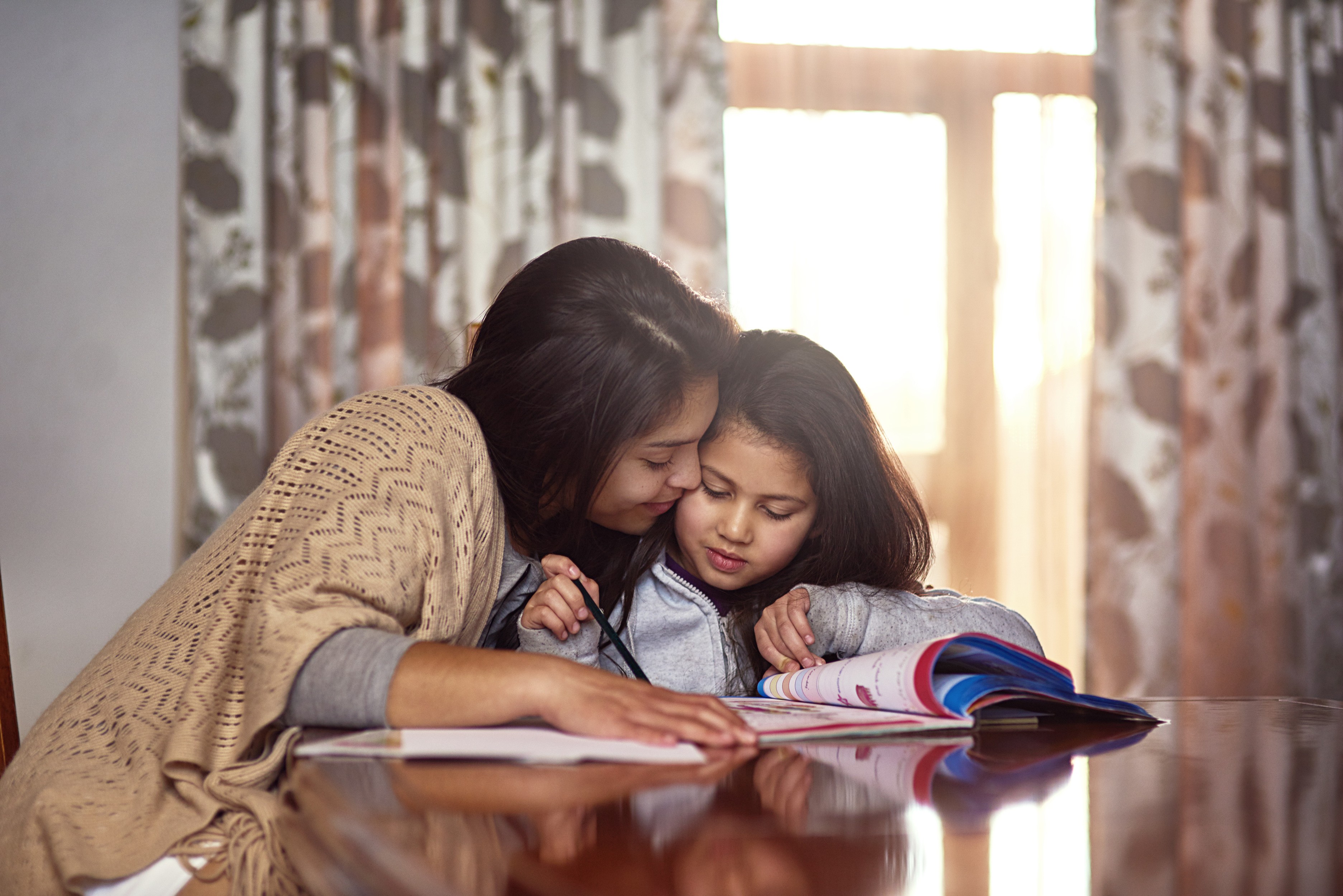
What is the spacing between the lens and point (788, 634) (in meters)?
1.14

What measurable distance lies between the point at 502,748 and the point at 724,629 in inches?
28.4

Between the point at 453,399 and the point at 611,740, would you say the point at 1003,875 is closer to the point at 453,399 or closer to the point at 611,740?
the point at 611,740

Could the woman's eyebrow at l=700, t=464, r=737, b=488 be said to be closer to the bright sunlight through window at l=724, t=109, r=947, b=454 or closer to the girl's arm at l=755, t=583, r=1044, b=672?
the girl's arm at l=755, t=583, r=1044, b=672

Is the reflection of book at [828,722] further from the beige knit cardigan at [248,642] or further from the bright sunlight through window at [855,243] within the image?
the bright sunlight through window at [855,243]

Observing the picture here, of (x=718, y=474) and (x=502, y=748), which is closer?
(x=502, y=748)

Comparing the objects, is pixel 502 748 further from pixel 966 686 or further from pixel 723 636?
pixel 723 636

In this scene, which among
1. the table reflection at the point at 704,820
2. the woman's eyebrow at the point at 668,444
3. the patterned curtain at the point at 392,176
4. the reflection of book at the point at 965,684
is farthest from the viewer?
the patterned curtain at the point at 392,176

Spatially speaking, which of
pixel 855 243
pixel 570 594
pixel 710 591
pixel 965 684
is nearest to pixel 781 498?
pixel 710 591

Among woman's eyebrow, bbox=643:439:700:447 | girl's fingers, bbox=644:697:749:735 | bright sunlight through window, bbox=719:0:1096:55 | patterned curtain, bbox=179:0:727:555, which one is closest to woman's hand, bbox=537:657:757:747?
girl's fingers, bbox=644:697:749:735

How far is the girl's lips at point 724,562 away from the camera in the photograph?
1313 millimetres

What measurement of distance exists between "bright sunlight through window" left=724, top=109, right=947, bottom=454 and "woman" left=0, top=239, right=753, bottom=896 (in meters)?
1.43

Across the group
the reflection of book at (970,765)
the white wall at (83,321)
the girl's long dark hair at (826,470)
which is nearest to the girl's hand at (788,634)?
the girl's long dark hair at (826,470)

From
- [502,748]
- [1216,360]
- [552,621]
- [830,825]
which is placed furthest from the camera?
[1216,360]

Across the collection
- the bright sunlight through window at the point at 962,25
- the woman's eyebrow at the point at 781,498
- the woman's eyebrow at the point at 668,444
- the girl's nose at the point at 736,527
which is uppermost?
the bright sunlight through window at the point at 962,25
